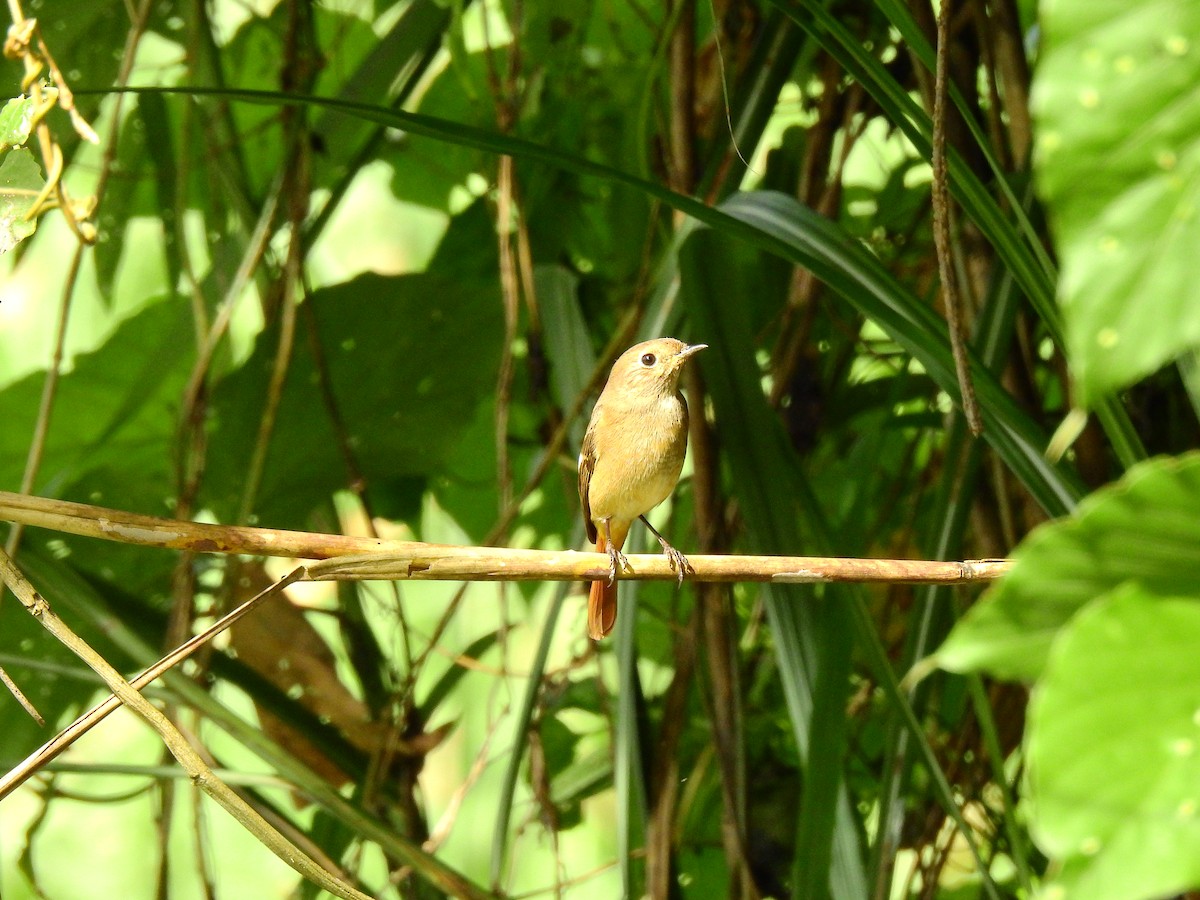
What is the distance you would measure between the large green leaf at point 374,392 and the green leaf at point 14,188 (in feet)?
5.91

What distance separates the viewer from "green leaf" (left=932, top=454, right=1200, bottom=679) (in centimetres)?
64

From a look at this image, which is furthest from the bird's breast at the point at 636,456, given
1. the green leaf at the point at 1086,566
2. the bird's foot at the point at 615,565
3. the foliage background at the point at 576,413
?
the green leaf at the point at 1086,566

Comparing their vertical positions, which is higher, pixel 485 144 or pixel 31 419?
pixel 31 419

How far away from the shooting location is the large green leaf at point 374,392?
10.5 feet

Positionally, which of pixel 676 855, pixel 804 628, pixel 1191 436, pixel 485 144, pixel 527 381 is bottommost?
pixel 676 855

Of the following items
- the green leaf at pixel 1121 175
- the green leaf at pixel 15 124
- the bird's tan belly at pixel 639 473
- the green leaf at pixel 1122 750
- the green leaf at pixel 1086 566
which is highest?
the green leaf at pixel 15 124

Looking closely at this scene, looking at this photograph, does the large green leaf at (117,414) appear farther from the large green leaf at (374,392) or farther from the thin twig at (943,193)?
the thin twig at (943,193)

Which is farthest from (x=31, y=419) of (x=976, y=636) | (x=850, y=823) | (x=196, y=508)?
(x=976, y=636)

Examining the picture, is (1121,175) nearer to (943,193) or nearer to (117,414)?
(943,193)

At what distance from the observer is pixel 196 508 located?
3055 mm

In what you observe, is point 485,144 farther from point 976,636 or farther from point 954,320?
point 976,636

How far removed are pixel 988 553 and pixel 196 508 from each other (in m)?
1.92

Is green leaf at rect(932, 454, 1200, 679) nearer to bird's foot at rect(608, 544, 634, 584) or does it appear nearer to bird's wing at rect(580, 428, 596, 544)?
bird's foot at rect(608, 544, 634, 584)

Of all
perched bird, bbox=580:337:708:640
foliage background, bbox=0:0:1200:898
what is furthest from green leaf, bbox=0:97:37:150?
perched bird, bbox=580:337:708:640
